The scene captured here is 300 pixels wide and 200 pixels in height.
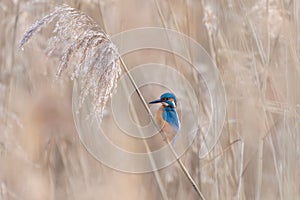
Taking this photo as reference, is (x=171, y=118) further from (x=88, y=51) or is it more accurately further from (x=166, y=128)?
(x=88, y=51)

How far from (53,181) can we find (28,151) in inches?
6.5

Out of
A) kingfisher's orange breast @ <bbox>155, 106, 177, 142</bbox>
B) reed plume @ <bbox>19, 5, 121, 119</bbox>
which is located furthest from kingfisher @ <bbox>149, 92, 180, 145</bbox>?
reed plume @ <bbox>19, 5, 121, 119</bbox>

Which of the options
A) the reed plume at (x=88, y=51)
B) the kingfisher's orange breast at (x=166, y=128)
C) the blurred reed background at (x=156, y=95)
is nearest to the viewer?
the reed plume at (x=88, y=51)

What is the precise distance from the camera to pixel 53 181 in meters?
1.53

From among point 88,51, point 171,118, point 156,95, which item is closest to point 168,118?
point 171,118

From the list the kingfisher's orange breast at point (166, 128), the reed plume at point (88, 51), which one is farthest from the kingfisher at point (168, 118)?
the reed plume at point (88, 51)

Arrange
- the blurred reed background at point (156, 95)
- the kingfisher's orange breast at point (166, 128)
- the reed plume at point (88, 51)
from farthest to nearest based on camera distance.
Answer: the blurred reed background at point (156, 95) < the kingfisher's orange breast at point (166, 128) < the reed plume at point (88, 51)

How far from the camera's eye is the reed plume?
0.75 metres

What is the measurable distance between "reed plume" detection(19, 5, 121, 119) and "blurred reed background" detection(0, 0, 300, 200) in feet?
0.96

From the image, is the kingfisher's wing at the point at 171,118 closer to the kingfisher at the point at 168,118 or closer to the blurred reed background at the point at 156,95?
the kingfisher at the point at 168,118

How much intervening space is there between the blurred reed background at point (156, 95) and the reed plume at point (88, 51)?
292 millimetres

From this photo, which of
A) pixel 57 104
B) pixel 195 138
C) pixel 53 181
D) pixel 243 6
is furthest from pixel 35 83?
pixel 243 6

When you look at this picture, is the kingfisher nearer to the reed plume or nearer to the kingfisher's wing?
the kingfisher's wing

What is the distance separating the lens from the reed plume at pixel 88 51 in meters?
0.75
